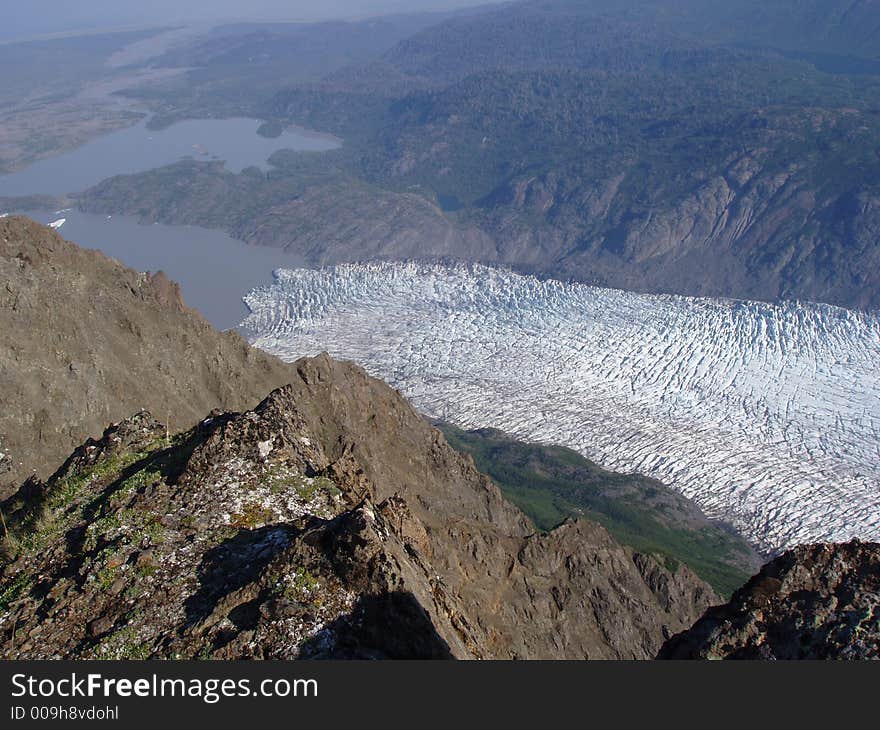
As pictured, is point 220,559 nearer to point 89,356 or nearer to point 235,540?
point 235,540

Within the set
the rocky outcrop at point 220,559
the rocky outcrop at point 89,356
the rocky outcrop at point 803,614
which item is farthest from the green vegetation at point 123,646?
the rocky outcrop at point 89,356

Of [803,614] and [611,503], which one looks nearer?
[803,614]

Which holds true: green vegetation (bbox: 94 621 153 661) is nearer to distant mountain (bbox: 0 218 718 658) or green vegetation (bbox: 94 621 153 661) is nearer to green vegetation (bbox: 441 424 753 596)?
distant mountain (bbox: 0 218 718 658)

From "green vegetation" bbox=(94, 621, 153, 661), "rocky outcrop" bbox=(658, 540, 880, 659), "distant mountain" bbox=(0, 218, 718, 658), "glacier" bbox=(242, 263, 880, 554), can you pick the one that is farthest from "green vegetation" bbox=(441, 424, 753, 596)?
"green vegetation" bbox=(94, 621, 153, 661)

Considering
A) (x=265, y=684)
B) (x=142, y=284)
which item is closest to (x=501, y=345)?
(x=142, y=284)

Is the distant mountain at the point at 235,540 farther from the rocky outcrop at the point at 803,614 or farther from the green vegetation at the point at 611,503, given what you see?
the green vegetation at the point at 611,503

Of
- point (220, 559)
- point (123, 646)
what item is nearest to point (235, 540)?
point (220, 559)
